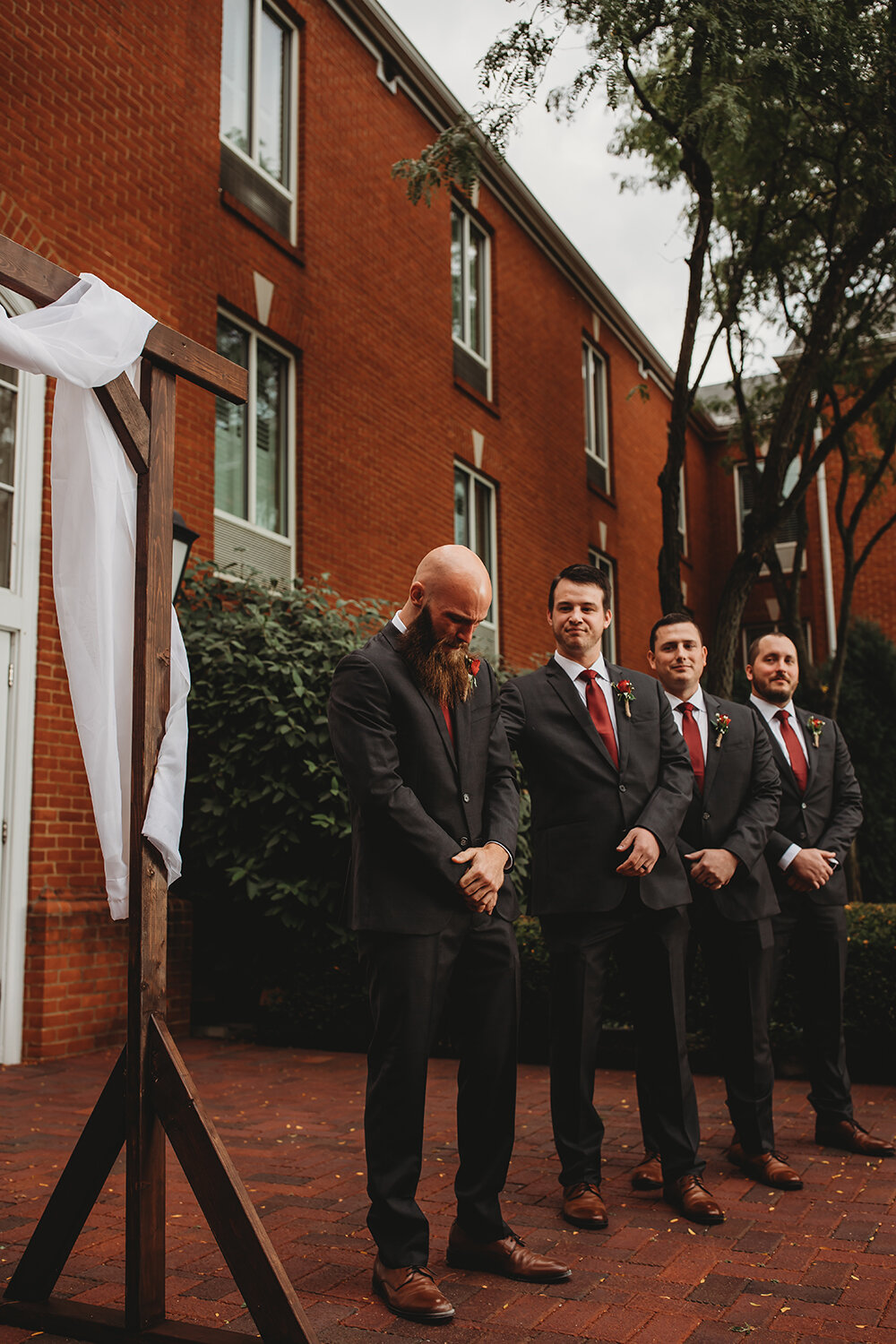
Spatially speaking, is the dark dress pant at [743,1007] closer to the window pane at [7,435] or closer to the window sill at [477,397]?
the window pane at [7,435]

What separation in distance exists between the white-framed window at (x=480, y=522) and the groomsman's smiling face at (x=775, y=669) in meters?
8.14

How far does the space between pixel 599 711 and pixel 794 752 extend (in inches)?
53.6

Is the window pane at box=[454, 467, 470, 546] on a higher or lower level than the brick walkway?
higher

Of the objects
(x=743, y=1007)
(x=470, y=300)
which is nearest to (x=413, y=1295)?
(x=743, y=1007)

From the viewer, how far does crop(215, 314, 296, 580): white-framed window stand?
9949mm

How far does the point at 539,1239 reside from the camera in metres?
3.90

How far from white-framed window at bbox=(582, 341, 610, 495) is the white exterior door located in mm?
11697

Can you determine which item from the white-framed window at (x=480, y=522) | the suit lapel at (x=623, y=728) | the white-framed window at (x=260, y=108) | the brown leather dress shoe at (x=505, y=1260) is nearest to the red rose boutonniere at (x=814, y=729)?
the suit lapel at (x=623, y=728)

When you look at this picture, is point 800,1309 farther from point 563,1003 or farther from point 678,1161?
point 563,1003

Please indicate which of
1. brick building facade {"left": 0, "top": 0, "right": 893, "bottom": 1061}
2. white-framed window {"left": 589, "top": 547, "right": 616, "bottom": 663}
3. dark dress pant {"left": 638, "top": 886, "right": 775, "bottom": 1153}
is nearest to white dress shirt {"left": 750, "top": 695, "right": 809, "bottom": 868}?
dark dress pant {"left": 638, "top": 886, "right": 775, "bottom": 1153}

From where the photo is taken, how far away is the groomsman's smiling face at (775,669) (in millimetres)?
5398

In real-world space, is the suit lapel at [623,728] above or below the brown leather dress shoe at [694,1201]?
above

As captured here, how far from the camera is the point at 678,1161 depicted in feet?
13.9

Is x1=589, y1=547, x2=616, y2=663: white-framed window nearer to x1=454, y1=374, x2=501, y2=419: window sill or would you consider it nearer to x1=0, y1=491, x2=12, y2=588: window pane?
x1=454, y1=374, x2=501, y2=419: window sill
